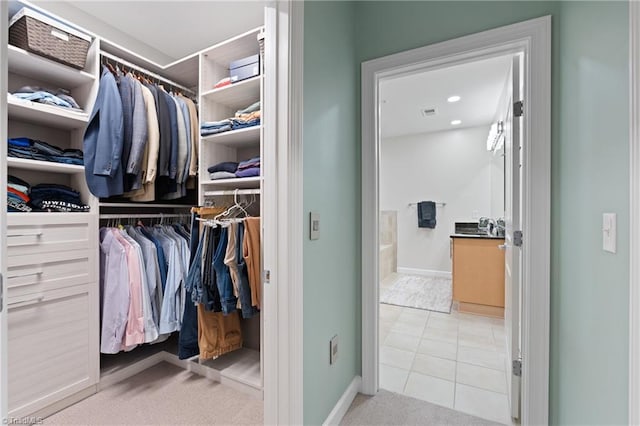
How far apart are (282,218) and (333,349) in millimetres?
860

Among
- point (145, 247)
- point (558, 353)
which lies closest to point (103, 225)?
point (145, 247)

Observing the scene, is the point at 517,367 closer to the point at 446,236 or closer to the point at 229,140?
the point at 229,140

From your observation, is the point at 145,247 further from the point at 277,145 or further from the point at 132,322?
the point at 277,145

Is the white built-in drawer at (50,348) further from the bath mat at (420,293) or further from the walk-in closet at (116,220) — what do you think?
the bath mat at (420,293)

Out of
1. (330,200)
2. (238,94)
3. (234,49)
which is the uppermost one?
(234,49)

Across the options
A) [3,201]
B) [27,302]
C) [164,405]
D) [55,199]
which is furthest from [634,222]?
[55,199]

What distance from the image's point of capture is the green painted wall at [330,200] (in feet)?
4.47

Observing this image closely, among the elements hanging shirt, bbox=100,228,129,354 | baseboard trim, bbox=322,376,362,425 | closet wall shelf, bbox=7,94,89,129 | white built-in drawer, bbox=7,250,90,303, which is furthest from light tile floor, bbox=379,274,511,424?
closet wall shelf, bbox=7,94,89,129

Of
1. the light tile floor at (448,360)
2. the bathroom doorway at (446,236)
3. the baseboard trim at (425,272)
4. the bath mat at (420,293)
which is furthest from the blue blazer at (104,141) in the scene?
the baseboard trim at (425,272)

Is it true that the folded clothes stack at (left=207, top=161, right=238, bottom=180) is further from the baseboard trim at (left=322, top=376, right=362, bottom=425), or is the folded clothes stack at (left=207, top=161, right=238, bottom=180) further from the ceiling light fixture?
the ceiling light fixture

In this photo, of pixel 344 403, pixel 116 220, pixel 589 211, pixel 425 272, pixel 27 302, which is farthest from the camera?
pixel 425 272

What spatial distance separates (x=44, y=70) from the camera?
177 cm

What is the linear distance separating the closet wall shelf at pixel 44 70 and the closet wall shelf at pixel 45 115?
0.78 feet

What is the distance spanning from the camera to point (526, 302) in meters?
1.46
